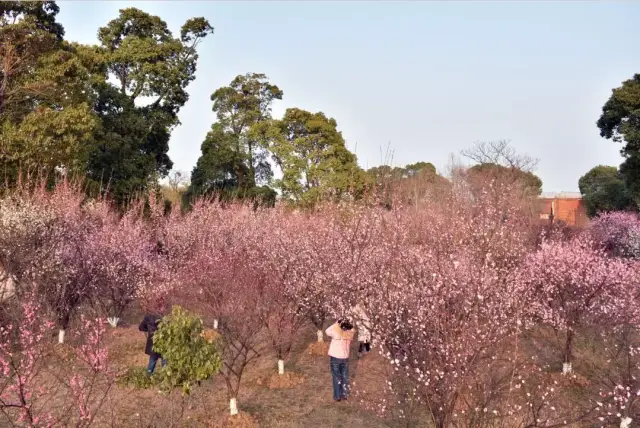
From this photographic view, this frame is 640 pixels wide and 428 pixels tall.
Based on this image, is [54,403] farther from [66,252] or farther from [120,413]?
[66,252]

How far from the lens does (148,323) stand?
11.0 meters

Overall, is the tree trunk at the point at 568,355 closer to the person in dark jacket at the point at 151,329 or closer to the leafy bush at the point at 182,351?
the leafy bush at the point at 182,351

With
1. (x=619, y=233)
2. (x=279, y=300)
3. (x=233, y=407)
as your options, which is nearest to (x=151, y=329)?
(x=279, y=300)

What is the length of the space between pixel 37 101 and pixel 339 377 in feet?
56.9

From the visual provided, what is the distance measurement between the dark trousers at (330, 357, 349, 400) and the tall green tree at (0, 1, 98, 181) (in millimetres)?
13962

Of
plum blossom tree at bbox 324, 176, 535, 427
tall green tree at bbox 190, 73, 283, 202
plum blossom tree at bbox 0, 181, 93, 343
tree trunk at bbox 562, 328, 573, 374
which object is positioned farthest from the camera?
tall green tree at bbox 190, 73, 283, 202

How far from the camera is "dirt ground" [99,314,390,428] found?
8867 millimetres

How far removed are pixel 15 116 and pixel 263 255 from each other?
11692 mm

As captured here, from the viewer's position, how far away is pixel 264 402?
9859mm

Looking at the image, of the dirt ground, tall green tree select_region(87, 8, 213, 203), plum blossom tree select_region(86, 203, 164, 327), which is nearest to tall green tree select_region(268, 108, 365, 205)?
tall green tree select_region(87, 8, 213, 203)

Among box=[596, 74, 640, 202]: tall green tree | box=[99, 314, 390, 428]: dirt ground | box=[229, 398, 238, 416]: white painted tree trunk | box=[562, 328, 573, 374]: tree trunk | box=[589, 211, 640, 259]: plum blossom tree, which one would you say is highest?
box=[596, 74, 640, 202]: tall green tree

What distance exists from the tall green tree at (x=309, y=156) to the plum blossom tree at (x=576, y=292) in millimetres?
21265

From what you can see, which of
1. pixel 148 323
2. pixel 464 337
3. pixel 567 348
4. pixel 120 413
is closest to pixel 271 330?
pixel 148 323

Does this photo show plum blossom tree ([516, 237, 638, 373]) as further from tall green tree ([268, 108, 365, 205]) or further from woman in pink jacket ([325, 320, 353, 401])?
tall green tree ([268, 108, 365, 205])
